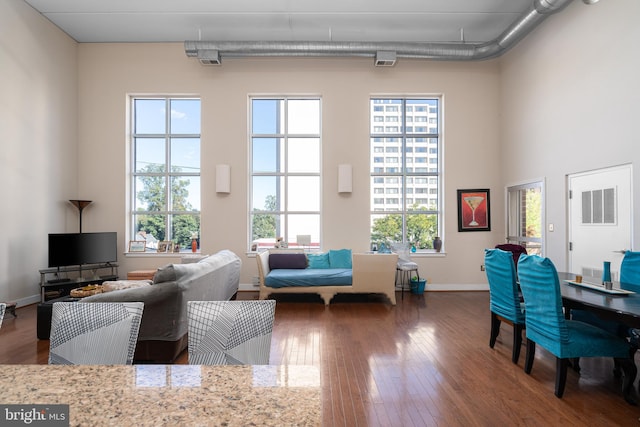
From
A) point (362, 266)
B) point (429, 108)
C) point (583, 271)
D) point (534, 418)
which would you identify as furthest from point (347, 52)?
point (534, 418)

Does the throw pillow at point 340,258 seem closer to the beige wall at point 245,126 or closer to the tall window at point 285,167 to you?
the beige wall at point 245,126

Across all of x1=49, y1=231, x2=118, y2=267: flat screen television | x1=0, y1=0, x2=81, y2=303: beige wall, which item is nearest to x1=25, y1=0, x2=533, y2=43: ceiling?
x1=0, y1=0, x2=81, y2=303: beige wall

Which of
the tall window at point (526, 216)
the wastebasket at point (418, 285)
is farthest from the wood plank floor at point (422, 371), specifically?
the tall window at point (526, 216)

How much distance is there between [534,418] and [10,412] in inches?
112

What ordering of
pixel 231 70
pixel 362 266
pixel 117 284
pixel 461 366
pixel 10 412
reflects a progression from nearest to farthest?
pixel 10 412 → pixel 461 366 → pixel 117 284 → pixel 362 266 → pixel 231 70

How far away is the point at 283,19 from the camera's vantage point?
571cm

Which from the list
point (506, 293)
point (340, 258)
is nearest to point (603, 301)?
point (506, 293)

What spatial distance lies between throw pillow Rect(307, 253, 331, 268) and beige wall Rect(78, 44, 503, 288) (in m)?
0.30

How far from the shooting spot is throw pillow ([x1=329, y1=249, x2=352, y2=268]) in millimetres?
6180

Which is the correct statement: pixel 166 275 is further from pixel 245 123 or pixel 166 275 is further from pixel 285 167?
pixel 245 123

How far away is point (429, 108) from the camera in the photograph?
681cm

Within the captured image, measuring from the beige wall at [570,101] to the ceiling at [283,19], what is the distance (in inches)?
36.8

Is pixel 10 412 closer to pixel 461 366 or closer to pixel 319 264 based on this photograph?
pixel 461 366

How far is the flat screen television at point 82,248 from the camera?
5.38 metres
